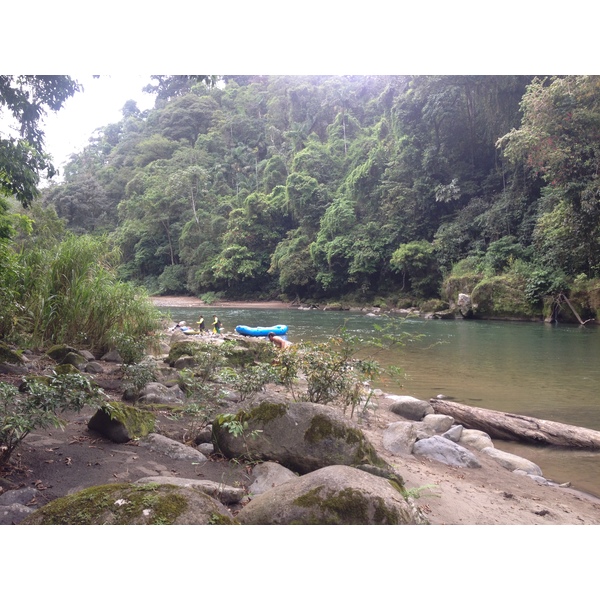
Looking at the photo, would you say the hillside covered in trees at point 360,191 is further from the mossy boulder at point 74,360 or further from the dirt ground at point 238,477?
the dirt ground at point 238,477

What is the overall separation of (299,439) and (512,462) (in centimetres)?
206

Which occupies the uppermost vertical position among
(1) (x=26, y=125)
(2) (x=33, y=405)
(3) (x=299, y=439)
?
(1) (x=26, y=125)

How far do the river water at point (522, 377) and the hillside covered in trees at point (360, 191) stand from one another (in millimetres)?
3507

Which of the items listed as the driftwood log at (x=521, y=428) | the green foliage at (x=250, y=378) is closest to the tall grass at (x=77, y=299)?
the green foliage at (x=250, y=378)

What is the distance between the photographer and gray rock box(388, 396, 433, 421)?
4.58m

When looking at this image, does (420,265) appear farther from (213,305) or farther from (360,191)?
(213,305)

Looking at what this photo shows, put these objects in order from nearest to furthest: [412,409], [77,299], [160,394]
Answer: [160,394] < [77,299] < [412,409]

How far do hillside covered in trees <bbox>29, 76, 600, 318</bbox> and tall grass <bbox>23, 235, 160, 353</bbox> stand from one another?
6394mm

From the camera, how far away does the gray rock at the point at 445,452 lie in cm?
338

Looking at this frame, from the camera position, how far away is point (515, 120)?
16906 millimetres

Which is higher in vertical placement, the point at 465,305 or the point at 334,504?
the point at 334,504

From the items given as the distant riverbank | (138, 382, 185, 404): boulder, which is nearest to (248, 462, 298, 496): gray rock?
(138, 382, 185, 404): boulder

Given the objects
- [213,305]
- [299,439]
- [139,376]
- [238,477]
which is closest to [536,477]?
[299,439]

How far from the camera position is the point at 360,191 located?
81.1ft
